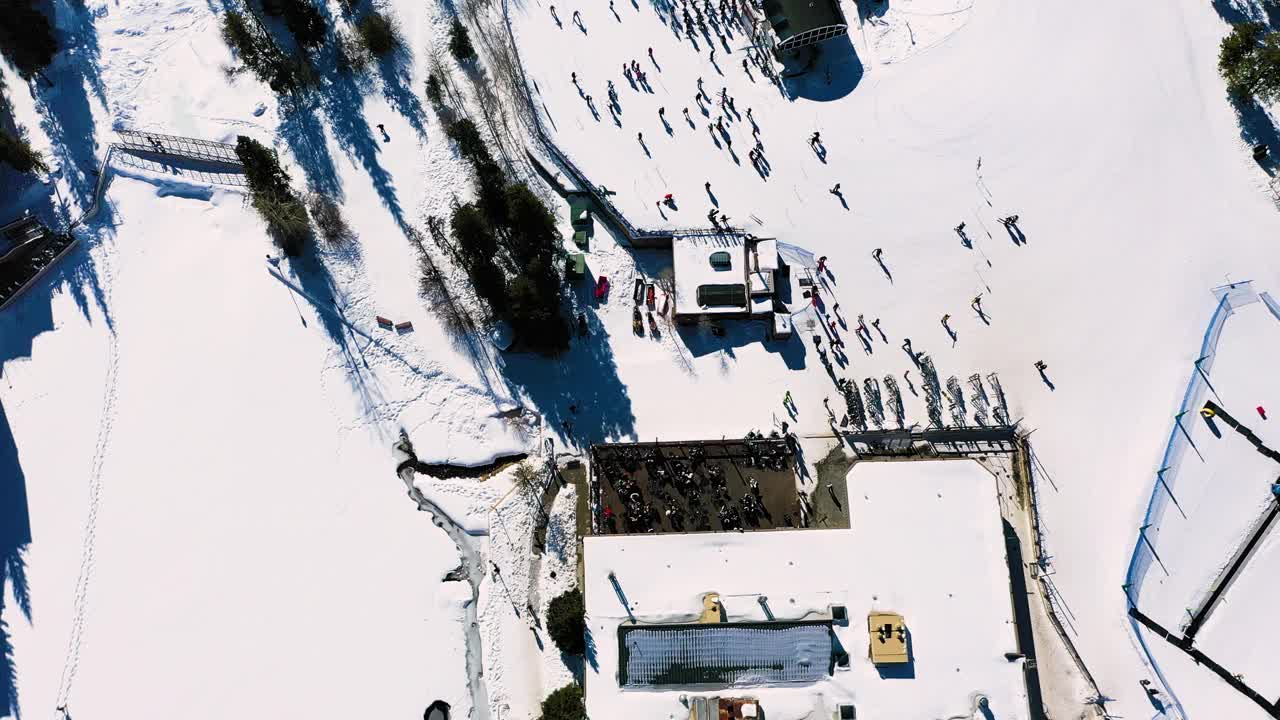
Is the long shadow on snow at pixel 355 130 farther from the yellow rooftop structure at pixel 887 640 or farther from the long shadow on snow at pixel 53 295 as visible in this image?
the yellow rooftop structure at pixel 887 640

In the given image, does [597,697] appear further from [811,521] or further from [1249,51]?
[1249,51]

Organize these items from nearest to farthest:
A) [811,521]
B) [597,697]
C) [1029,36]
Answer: [597,697] < [811,521] < [1029,36]

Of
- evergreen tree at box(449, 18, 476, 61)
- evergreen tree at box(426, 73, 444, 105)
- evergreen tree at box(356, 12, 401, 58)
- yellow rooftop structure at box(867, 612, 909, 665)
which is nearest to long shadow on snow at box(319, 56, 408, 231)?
evergreen tree at box(356, 12, 401, 58)

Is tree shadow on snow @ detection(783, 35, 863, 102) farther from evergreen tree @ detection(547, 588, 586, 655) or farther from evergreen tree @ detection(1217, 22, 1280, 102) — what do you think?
evergreen tree @ detection(547, 588, 586, 655)

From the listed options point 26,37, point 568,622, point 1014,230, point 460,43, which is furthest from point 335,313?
point 1014,230

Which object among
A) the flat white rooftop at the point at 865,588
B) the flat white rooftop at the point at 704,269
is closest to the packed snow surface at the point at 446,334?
the flat white rooftop at the point at 704,269

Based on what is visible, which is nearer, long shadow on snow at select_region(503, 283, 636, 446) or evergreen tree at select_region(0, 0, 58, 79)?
long shadow on snow at select_region(503, 283, 636, 446)

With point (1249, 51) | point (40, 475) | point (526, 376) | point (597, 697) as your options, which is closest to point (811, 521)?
point (597, 697)
